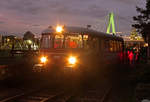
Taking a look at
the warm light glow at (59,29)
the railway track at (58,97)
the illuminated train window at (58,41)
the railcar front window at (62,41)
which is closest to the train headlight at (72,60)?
the railcar front window at (62,41)

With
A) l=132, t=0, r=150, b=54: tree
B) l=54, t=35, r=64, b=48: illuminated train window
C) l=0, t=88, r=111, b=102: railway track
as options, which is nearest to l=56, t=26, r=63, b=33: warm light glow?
l=54, t=35, r=64, b=48: illuminated train window

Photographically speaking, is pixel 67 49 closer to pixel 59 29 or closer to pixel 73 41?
pixel 73 41

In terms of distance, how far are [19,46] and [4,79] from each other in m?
18.0

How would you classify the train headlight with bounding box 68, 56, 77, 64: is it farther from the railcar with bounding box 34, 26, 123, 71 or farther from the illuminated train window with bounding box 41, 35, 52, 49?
the illuminated train window with bounding box 41, 35, 52, 49

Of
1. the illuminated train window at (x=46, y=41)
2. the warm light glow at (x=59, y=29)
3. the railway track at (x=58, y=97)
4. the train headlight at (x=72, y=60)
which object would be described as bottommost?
the railway track at (x=58, y=97)

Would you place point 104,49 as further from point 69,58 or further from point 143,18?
point 143,18

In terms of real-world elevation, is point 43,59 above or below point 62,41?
below

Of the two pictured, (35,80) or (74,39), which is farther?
(35,80)

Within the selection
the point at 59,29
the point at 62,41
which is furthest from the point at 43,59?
the point at 59,29

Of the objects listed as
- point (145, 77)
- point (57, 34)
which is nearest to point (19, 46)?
point (57, 34)

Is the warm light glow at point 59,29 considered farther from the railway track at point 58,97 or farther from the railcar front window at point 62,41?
the railway track at point 58,97

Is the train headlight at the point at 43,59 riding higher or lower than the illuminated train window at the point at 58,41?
lower

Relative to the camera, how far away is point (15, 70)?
12477mm

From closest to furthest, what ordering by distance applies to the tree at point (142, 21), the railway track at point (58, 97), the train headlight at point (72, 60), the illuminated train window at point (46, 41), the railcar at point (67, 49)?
the railway track at point (58, 97)
the train headlight at point (72, 60)
the railcar at point (67, 49)
the illuminated train window at point (46, 41)
the tree at point (142, 21)
